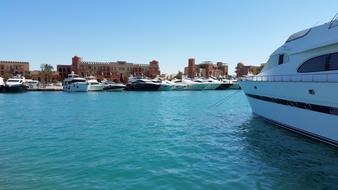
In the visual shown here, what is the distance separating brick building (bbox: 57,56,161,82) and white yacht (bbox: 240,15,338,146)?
488 ft

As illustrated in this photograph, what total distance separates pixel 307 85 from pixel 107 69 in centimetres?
16833

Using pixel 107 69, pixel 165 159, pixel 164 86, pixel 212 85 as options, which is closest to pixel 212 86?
pixel 212 85

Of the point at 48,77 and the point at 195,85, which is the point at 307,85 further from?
the point at 48,77

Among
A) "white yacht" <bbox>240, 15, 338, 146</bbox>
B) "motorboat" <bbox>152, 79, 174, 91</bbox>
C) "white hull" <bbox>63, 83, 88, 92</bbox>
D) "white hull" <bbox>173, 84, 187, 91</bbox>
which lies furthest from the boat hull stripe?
"white hull" <bbox>173, 84, 187, 91</bbox>

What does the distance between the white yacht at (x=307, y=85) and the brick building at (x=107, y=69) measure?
149 meters

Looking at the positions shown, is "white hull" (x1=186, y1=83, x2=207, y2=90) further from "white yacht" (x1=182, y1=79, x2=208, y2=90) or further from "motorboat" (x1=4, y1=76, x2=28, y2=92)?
"motorboat" (x1=4, y1=76, x2=28, y2=92)

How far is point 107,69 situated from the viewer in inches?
7106

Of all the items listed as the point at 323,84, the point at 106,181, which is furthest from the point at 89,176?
the point at 323,84

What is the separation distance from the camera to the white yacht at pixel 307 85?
51.9ft

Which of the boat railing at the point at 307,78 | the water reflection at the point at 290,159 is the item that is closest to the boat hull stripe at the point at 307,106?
the boat railing at the point at 307,78

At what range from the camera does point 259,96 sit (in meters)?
25.0

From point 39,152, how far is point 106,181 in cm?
602

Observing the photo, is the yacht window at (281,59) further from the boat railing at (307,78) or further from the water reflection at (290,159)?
the water reflection at (290,159)

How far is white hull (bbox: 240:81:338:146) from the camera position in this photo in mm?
15508
